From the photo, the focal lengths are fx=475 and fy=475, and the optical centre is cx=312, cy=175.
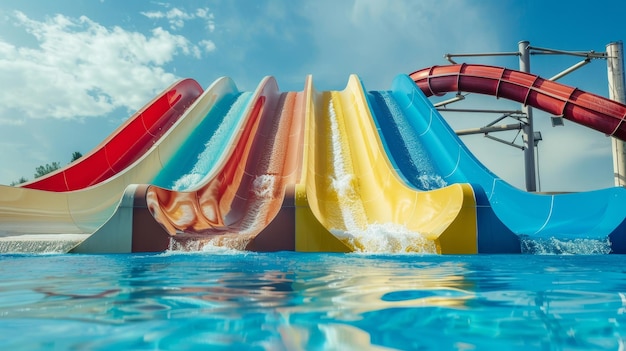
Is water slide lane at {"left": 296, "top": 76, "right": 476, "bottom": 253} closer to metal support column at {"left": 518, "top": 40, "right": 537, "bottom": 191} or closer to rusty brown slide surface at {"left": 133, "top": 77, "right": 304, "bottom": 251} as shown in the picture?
rusty brown slide surface at {"left": 133, "top": 77, "right": 304, "bottom": 251}

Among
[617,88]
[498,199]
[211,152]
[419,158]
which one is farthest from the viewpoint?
[617,88]

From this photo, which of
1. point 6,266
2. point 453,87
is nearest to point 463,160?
point 453,87

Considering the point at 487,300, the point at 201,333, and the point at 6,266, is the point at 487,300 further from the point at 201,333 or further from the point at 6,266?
the point at 6,266

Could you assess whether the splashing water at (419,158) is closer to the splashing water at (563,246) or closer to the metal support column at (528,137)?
the splashing water at (563,246)

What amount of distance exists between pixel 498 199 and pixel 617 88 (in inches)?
236

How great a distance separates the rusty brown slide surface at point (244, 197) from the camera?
4984mm

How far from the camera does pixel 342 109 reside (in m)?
10.3

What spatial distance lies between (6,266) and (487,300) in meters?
3.42

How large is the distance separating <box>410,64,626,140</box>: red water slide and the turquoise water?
6.98m

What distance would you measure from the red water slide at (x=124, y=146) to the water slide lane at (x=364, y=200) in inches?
119

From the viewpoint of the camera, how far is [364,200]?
6.66 meters

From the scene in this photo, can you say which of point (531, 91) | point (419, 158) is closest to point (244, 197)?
point (419, 158)

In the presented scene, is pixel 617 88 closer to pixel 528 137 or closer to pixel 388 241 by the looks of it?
pixel 528 137

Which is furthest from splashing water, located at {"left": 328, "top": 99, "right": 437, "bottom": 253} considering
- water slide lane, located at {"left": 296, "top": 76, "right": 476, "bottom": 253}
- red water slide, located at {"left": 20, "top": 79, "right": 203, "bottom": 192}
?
red water slide, located at {"left": 20, "top": 79, "right": 203, "bottom": 192}
